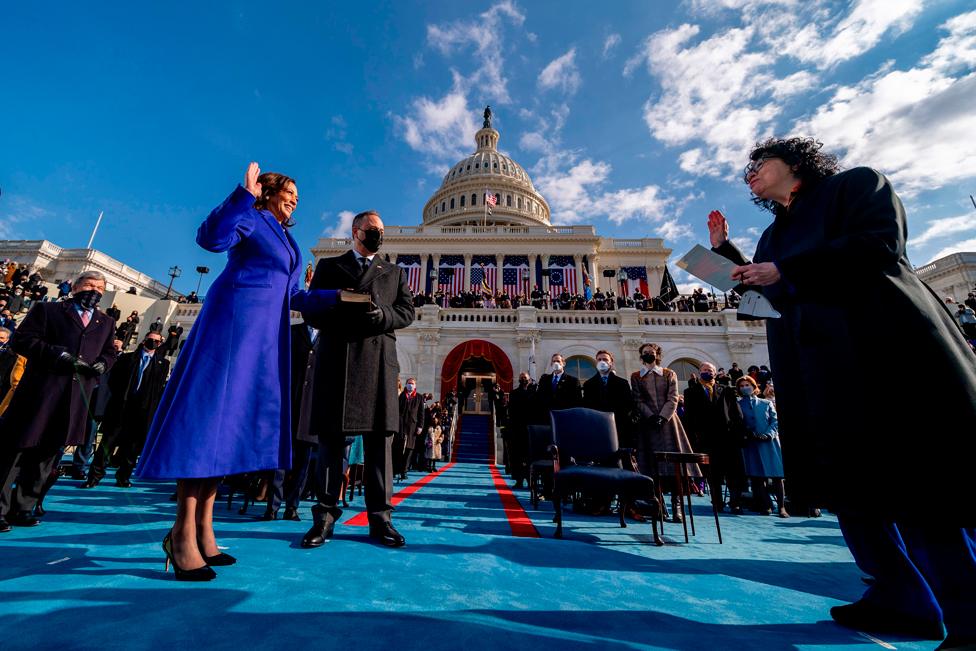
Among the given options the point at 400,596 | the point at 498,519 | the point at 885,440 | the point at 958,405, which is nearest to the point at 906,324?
the point at 958,405

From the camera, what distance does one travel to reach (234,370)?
2098mm

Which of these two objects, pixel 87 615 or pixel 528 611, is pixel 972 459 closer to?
pixel 528 611

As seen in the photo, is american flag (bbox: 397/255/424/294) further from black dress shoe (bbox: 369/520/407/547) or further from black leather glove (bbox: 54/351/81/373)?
black dress shoe (bbox: 369/520/407/547)

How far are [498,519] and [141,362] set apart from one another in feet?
21.3

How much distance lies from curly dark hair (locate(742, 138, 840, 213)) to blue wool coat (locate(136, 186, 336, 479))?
3.03 m

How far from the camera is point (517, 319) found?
20.7 meters

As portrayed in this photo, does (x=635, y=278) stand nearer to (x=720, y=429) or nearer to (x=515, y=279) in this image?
(x=515, y=279)

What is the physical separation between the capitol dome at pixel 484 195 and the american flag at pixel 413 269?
15.7 m

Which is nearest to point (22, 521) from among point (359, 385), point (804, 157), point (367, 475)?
point (367, 475)

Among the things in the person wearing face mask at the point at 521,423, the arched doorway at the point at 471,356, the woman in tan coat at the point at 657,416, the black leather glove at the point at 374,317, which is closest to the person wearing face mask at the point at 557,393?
the person wearing face mask at the point at 521,423

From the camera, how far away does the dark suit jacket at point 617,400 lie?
19.7 feet

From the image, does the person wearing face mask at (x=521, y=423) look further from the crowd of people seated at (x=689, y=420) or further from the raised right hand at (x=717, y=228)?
the raised right hand at (x=717, y=228)

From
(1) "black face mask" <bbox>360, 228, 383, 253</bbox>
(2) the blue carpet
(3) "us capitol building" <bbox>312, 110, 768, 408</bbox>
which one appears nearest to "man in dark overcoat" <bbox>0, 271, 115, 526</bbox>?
(2) the blue carpet

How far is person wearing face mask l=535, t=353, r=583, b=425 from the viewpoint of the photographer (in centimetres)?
Answer: 702
